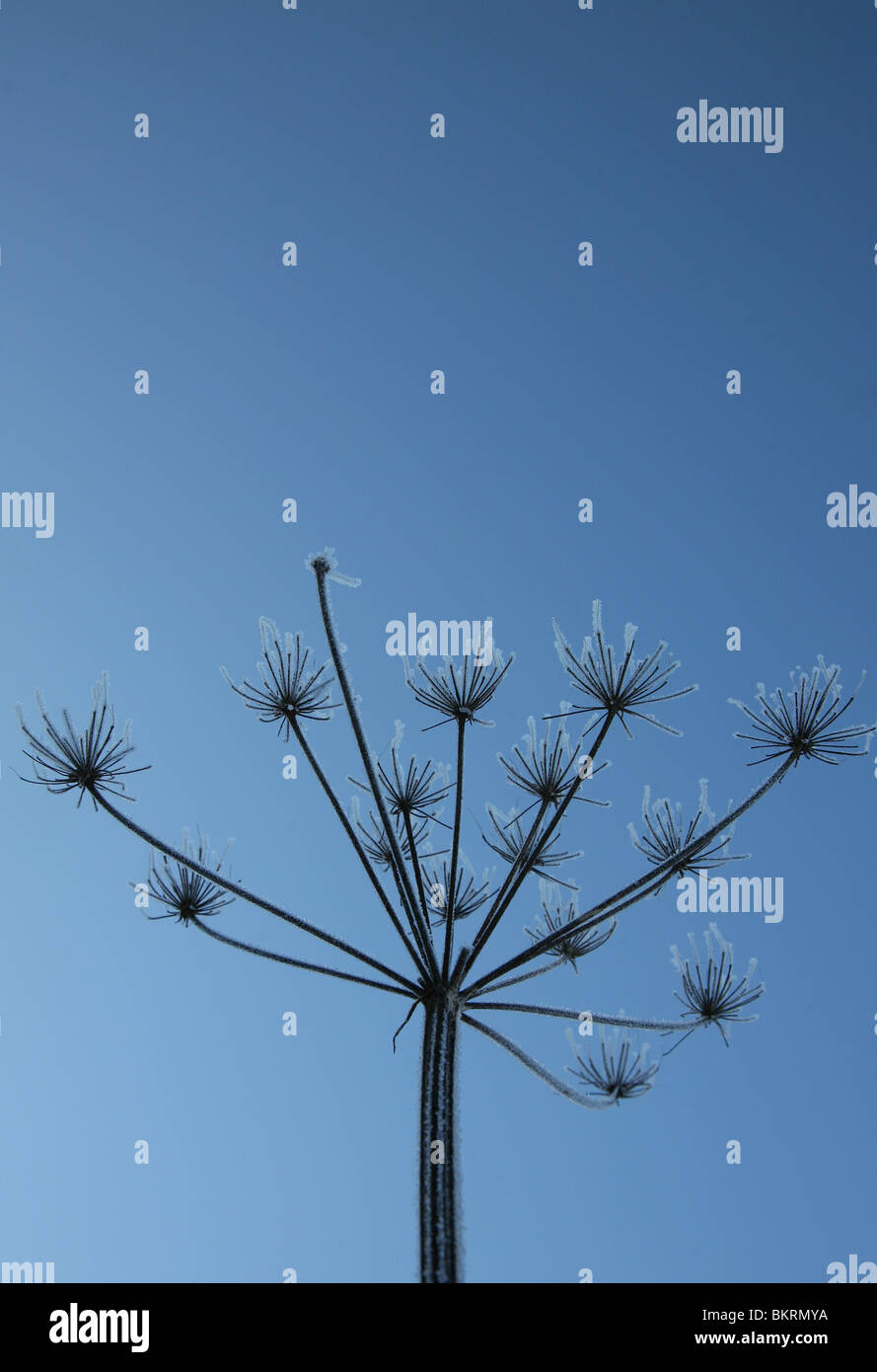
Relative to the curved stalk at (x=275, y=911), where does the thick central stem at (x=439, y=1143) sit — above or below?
below

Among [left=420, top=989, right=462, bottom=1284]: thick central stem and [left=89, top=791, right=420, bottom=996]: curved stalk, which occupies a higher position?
→ [left=89, top=791, right=420, bottom=996]: curved stalk

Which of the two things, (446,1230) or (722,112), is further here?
(722,112)

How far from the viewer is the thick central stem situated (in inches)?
149

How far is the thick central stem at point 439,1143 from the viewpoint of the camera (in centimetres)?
379

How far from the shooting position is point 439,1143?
408 centimetres

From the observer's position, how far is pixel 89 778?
4.82m
